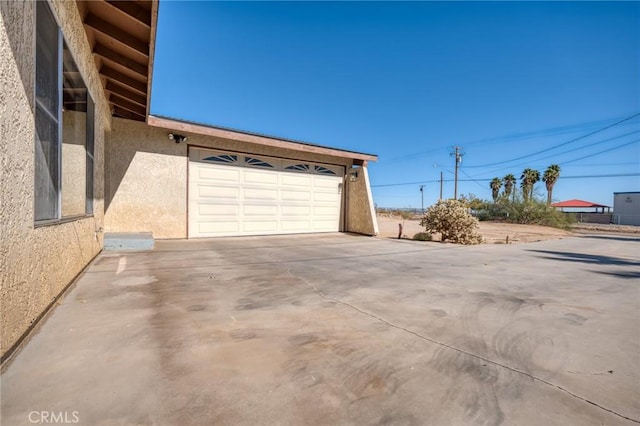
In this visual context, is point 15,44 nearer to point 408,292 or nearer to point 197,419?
point 197,419

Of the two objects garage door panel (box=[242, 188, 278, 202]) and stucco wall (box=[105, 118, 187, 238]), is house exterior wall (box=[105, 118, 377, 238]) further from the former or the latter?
garage door panel (box=[242, 188, 278, 202])

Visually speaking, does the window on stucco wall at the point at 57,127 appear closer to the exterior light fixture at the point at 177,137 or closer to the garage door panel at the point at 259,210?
the exterior light fixture at the point at 177,137

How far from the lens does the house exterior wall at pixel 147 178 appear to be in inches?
336

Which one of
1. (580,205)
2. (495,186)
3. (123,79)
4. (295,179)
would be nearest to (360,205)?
(295,179)

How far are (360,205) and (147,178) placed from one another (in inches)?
318

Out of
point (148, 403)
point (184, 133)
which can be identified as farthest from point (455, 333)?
point (184, 133)

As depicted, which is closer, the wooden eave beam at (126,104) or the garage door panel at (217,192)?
the wooden eave beam at (126,104)

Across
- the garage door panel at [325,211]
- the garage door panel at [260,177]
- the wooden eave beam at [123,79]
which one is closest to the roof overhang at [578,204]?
the garage door panel at [325,211]

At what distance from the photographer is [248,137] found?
9977 millimetres

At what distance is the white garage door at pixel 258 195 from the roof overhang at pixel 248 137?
815 millimetres

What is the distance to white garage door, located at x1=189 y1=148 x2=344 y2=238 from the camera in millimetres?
9883

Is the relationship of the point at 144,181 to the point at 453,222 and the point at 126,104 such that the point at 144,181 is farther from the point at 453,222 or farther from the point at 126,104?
the point at 453,222

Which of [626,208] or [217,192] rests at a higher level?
[626,208]

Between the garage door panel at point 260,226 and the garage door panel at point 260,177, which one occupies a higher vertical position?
the garage door panel at point 260,177
